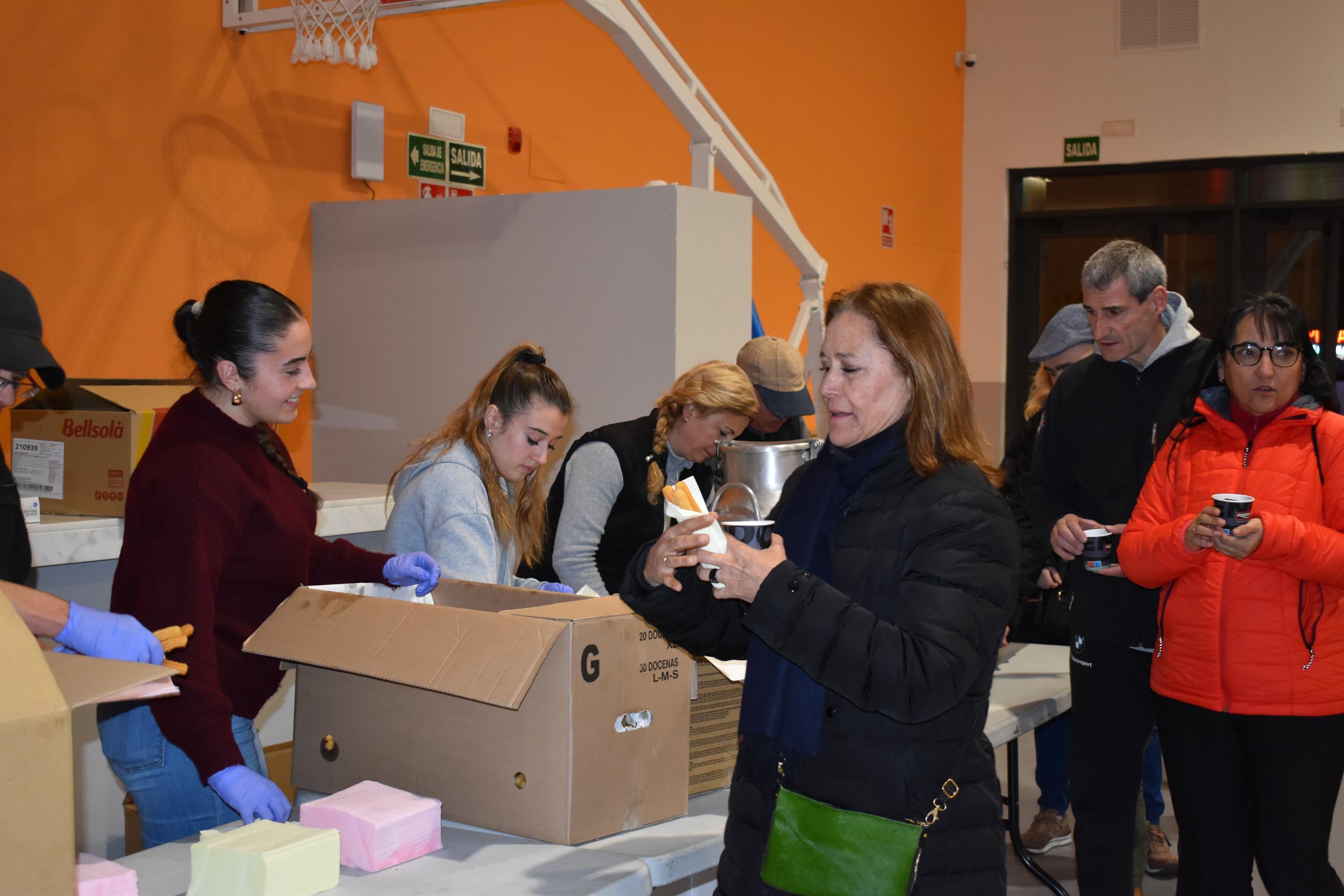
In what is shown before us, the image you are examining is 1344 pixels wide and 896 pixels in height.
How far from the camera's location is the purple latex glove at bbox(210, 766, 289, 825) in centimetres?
156

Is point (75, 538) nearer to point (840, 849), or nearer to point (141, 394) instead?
point (141, 394)

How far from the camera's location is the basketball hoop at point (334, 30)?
3.71 m

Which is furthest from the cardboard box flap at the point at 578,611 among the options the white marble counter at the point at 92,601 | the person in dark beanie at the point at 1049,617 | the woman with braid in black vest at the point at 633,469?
the person in dark beanie at the point at 1049,617

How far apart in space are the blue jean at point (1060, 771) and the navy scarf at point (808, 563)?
2.12 m

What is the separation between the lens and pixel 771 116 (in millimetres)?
6758

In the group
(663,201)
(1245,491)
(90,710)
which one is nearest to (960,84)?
(663,201)

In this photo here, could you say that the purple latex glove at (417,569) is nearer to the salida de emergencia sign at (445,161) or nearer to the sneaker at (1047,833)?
the sneaker at (1047,833)

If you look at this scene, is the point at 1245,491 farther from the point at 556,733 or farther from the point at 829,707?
the point at 556,733

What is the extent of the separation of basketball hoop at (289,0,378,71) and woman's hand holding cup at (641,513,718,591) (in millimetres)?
2789

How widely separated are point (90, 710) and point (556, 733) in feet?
4.52

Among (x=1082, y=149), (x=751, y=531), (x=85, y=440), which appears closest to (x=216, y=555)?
(x=751, y=531)

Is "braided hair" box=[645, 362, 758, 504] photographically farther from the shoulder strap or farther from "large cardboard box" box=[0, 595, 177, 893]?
"large cardboard box" box=[0, 595, 177, 893]

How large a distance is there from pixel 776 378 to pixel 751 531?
176 centimetres

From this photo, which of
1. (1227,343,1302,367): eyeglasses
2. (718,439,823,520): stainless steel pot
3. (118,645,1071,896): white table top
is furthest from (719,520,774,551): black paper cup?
(1227,343,1302,367): eyeglasses
